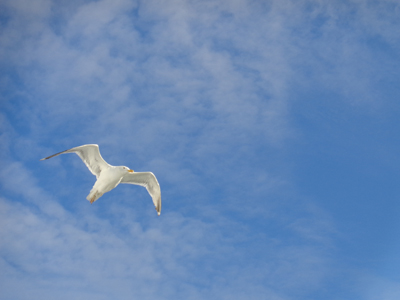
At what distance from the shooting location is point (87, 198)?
32.7 metres

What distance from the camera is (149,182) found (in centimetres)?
3756

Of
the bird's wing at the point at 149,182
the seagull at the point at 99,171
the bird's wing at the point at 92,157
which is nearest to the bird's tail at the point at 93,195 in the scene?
the seagull at the point at 99,171

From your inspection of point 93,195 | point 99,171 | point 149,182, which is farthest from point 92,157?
point 149,182

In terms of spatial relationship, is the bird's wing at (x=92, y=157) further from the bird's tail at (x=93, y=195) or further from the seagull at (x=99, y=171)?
the bird's tail at (x=93, y=195)

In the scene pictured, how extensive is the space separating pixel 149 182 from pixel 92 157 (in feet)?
21.2

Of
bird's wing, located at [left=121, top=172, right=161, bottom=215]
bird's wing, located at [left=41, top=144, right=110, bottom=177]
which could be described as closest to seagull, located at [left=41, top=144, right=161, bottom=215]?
bird's wing, located at [left=41, top=144, right=110, bottom=177]

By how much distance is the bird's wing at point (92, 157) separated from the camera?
33594 mm

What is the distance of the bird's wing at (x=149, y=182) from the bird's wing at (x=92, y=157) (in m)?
3.11

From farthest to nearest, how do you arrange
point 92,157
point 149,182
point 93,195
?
point 149,182 < point 92,157 < point 93,195

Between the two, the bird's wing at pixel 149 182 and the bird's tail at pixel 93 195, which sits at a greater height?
the bird's wing at pixel 149 182

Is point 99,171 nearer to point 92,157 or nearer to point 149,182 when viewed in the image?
point 92,157

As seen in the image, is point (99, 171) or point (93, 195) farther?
point (99, 171)

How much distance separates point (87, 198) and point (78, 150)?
4.53 metres

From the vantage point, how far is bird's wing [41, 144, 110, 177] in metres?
33.6
